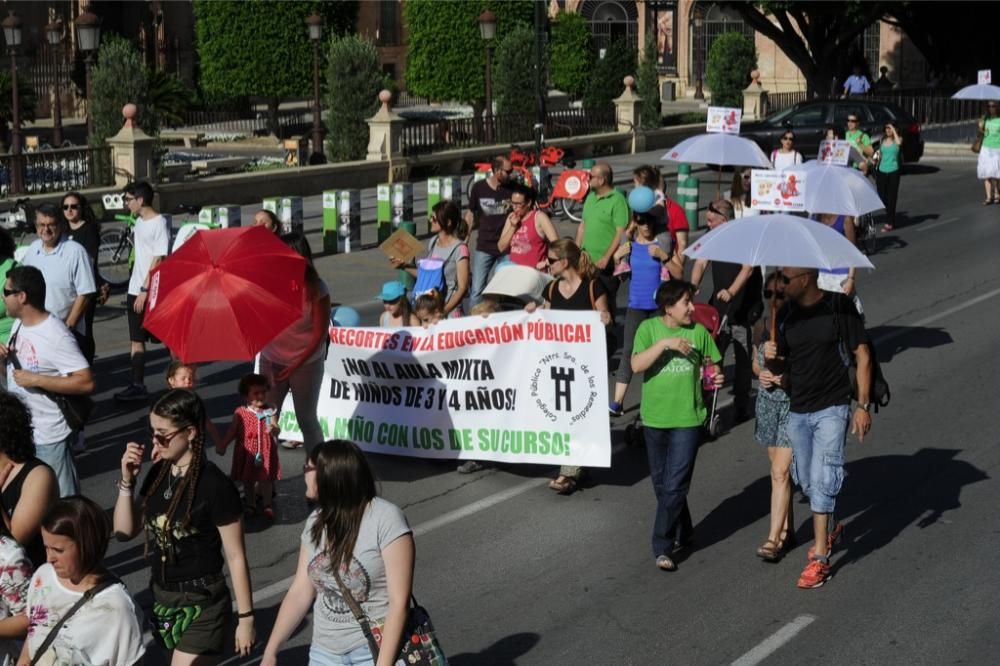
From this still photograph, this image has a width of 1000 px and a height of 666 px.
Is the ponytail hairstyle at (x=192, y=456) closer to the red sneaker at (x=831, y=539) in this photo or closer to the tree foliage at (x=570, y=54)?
the red sneaker at (x=831, y=539)

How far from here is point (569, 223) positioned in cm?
2528

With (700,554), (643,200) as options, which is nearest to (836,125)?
(643,200)

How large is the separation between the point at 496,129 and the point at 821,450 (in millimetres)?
28240

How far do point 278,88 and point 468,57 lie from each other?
5.70 meters

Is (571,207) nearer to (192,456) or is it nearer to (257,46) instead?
(192,456)

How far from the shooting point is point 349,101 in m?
32.3

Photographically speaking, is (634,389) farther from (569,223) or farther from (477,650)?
(569,223)

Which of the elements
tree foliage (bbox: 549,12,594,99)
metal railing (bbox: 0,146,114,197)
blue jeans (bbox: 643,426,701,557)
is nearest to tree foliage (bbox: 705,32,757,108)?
tree foliage (bbox: 549,12,594,99)

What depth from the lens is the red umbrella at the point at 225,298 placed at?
8531mm

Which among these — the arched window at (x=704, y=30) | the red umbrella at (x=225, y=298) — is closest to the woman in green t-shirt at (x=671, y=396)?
the red umbrella at (x=225, y=298)

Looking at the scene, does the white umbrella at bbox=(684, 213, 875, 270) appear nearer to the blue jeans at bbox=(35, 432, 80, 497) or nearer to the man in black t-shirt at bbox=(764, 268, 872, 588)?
the man in black t-shirt at bbox=(764, 268, 872, 588)

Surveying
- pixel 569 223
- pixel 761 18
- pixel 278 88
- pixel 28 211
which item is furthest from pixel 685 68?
pixel 28 211

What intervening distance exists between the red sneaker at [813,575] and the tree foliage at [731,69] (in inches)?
1563

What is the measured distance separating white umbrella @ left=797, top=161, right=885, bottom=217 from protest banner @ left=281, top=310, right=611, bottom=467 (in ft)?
10.2
